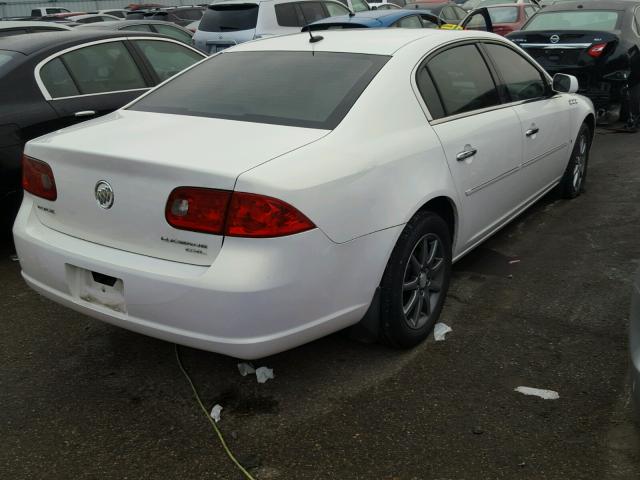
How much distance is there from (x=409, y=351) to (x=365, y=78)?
1364 millimetres

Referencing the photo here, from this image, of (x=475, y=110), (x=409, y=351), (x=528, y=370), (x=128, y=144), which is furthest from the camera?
(x=475, y=110)

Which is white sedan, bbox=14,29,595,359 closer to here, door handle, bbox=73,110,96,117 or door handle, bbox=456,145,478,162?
door handle, bbox=456,145,478,162

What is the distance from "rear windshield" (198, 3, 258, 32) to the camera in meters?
11.3

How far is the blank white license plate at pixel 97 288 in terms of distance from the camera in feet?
9.68

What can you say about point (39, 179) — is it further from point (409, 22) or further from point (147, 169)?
point (409, 22)

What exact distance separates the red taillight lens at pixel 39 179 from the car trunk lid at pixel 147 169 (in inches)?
1.3

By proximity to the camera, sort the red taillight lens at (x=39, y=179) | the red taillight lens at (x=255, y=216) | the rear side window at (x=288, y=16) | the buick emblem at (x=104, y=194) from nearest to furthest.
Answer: the red taillight lens at (x=255, y=216) → the buick emblem at (x=104, y=194) → the red taillight lens at (x=39, y=179) → the rear side window at (x=288, y=16)

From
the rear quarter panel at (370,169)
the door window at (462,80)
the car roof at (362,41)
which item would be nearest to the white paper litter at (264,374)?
the rear quarter panel at (370,169)

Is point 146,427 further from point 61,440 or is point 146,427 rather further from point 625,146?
point 625,146

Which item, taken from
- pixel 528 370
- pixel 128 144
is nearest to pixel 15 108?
pixel 128 144

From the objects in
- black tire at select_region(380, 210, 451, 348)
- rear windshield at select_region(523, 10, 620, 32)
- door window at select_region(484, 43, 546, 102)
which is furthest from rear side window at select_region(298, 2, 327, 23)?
black tire at select_region(380, 210, 451, 348)

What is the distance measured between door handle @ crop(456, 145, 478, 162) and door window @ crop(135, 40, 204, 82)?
3212 millimetres

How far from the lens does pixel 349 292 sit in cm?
301

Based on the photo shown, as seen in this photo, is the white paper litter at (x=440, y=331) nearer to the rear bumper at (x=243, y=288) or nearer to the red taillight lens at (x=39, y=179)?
the rear bumper at (x=243, y=288)
